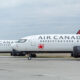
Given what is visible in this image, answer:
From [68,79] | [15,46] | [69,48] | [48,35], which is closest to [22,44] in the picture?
[15,46]

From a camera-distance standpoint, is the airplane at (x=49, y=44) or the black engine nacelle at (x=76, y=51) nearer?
the black engine nacelle at (x=76, y=51)

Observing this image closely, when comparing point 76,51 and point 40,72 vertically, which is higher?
point 76,51

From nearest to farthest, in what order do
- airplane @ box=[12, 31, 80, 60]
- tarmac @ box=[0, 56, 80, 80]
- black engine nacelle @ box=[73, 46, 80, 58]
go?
tarmac @ box=[0, 56, 80, 80] < black engine nacelle @ box=[73, 46, 80, 58] < airplane @ box=[12, 31, 80, 60]

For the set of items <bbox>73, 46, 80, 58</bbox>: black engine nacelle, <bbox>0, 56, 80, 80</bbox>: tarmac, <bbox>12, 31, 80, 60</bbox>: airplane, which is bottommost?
<bbox>0, 56, 80, 80</bbox>: tarmac

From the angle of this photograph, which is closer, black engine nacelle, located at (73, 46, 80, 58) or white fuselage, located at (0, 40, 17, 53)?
black engine nacelle, located at (73, 46, 80, 58)

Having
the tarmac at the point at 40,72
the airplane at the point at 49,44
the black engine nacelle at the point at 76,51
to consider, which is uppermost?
the airplane at the point at 49,44

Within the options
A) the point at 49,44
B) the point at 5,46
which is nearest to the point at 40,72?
the point at 49,44

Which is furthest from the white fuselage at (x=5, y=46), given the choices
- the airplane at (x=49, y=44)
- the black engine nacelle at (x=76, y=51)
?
the black engine nacelle at (x=76, y=51)

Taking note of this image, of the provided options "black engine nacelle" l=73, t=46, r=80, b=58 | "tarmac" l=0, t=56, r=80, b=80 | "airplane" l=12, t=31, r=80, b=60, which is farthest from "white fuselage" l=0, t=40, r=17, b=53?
"tarmac" l=0, t=56, r=80, b=80

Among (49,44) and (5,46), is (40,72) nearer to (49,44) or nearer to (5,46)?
(49,44)

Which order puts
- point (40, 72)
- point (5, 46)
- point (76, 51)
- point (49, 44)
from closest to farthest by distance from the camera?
point (40, 72) → point (76, 51) → point (49, 44) → point (5, 46)

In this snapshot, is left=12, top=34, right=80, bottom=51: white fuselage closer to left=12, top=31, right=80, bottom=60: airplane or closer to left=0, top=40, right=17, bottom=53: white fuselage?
left=12, top=31, right=80, bottom=60: airplane

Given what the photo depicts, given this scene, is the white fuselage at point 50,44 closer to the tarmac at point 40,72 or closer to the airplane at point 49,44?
the airplane at point 49,44

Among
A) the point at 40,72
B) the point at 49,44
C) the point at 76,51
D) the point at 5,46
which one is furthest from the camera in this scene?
the point at 5,46
